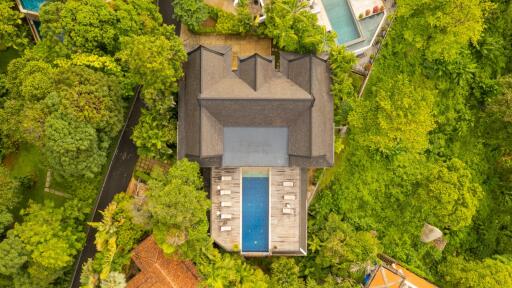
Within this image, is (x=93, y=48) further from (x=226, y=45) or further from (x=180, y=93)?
(x=226, y=45)

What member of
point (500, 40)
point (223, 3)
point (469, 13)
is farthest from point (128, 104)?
point (500, 40)

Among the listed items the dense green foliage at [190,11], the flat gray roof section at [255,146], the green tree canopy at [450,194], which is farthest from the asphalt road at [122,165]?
the green tree canopy at [450,194]

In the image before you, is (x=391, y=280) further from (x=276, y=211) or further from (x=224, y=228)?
(x=224, y=228)

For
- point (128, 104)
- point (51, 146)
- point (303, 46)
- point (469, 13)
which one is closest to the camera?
point (51, 146)

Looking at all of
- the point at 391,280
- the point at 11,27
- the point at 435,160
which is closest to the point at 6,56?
the point at 11,27

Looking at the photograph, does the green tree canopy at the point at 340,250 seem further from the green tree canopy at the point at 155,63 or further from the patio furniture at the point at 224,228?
the green tree canopy at the point at 155,63

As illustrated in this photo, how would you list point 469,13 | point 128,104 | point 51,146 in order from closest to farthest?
point 51,146
point 469,13
point 128,104

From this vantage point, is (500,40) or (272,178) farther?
(500,40)
